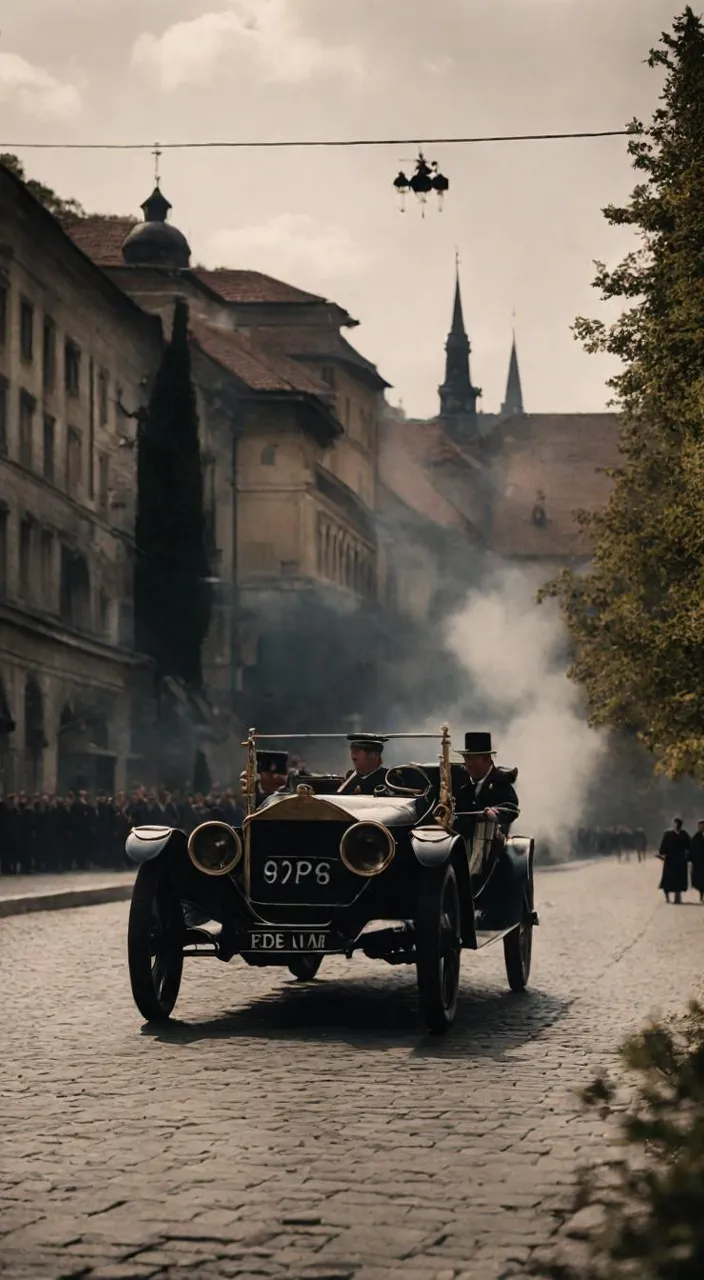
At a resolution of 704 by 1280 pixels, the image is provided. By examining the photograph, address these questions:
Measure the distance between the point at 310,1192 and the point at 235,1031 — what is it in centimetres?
502

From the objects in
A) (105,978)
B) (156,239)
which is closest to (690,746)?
(105,978)

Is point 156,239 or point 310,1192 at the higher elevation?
point 156,239

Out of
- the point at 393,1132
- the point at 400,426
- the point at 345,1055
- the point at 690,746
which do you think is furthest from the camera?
the point at 400,426

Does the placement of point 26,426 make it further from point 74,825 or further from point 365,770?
point 365,770

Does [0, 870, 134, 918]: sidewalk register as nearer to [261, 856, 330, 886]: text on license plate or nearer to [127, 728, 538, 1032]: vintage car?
[127, 728, 538, 1032]: vintage car

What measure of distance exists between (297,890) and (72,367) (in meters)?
43.6

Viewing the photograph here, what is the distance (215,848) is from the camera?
1259 cm

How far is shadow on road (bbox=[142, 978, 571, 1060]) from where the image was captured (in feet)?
38.4

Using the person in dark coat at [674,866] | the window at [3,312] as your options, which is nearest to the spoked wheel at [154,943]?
the person in dark coat at [674,866]

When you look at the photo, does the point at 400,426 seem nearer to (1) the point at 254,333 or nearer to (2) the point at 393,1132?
(1) the point at 254,333

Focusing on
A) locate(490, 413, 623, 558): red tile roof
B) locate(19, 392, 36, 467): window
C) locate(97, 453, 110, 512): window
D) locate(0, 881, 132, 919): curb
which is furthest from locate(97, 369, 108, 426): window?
locate(490, 413, 623, 558): red tile roof

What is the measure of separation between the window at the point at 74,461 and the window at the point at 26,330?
154 inches

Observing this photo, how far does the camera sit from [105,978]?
16.0 metres

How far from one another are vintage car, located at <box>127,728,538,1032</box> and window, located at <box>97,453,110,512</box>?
4408cm
